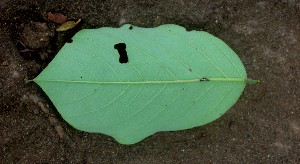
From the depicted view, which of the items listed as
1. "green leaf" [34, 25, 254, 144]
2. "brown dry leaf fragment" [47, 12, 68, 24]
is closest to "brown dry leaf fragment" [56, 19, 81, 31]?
"brown dry leaf fragment" [47, 12, 68, 24]

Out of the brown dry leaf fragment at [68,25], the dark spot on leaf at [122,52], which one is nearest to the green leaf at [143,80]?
the dark spot on leaf at [122,52]

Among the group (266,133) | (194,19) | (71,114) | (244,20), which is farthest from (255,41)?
(71,114)

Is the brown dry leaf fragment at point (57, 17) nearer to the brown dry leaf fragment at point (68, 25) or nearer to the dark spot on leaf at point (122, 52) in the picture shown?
the brown dry leaf fragment at point (68, 25)

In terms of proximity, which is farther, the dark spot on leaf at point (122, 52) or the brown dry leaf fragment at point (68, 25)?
the brown dry leaf fragment at point (68, 25)

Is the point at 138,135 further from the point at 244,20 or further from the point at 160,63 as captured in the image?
the point at 244,20

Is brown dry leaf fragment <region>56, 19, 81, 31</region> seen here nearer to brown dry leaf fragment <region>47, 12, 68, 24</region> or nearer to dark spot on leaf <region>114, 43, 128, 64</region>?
brown dry leaf fragment <region>47, 12, 68, 24</region>

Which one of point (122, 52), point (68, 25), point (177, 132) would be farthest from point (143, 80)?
point (68, 25)
